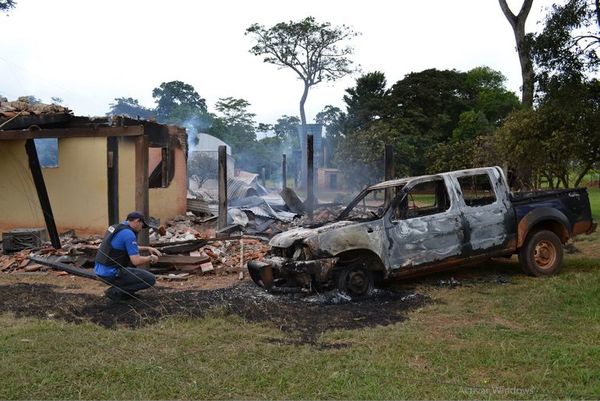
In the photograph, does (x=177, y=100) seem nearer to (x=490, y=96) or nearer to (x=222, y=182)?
(x=490, y=96)

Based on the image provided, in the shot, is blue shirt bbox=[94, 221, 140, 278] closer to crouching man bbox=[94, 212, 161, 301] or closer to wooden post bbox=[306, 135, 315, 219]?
crouching man bbox=[94, 212, 161, 301]

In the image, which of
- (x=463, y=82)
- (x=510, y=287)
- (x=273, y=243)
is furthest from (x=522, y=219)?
(x=463, y=82)

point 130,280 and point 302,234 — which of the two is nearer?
point 130,280

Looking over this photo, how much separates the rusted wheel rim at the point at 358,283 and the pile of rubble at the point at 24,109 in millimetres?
7862

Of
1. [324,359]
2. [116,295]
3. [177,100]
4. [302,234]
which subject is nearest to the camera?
[324,359]

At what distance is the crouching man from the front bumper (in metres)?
1.52

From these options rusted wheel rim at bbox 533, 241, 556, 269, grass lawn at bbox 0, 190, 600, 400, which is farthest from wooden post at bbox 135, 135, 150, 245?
rusted wheel rim at bbox 533, 241, 556, 269

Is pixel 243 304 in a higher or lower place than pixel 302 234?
lower

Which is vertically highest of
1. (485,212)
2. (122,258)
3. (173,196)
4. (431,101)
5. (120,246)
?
(431,101)

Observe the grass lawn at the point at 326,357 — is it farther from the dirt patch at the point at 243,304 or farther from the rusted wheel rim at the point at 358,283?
the rusted wheel rim at the point at 358,283

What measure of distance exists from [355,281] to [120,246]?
3.25 metres

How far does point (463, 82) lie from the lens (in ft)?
161

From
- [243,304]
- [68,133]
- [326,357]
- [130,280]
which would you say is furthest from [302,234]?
[68,133]

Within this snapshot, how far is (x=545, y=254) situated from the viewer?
906 centimetres
